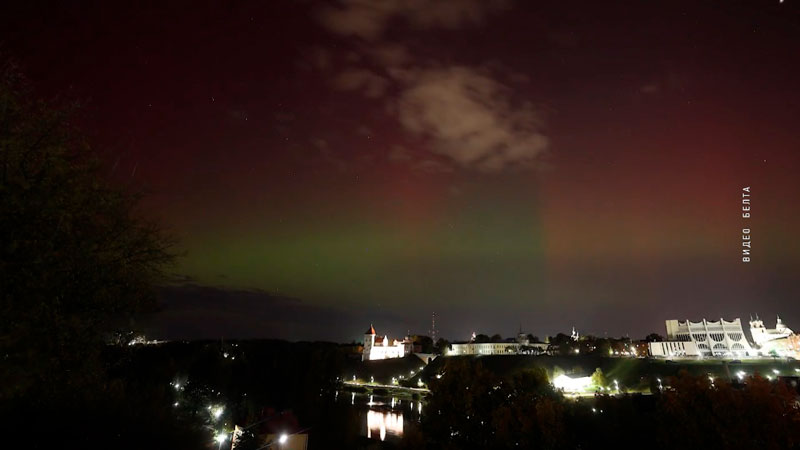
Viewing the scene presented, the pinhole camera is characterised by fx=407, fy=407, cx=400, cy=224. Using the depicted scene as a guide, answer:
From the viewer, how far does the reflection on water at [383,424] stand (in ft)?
160

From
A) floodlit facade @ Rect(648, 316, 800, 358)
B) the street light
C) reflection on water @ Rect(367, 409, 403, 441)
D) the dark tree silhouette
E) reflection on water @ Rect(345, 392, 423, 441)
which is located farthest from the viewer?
floodlit facade @ Rect(648, 316, 800, 358)

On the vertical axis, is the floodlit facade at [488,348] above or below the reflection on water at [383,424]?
above

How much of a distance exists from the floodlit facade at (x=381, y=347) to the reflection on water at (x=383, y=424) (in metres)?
82.2

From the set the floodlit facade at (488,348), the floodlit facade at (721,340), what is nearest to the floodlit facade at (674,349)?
the floodlit facade at (721,340)

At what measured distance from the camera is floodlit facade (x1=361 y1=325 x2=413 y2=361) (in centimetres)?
14862

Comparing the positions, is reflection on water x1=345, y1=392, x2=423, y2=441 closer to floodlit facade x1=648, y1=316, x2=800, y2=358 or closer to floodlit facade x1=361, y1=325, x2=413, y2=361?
floodlit facade x1=361, y1=325, x2=413, y2=361

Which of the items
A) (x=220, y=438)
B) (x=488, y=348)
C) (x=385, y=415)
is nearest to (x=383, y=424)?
(x=385, y=415)

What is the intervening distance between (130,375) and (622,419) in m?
50.2

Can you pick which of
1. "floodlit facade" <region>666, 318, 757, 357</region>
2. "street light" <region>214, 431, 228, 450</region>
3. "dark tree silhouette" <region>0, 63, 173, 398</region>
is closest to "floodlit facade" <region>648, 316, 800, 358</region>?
"floodlit facade" <region>666, 318, 757, 357</region>

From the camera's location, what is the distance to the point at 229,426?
131 feet

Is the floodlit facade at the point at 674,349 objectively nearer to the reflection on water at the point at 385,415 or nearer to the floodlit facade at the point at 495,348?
the floodlit facade at the point at 495,348

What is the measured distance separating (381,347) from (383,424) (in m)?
97.7

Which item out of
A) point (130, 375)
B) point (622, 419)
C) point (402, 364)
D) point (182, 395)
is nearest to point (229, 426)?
point (182, 395)

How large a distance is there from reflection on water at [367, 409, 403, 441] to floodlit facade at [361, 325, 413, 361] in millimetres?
82154
